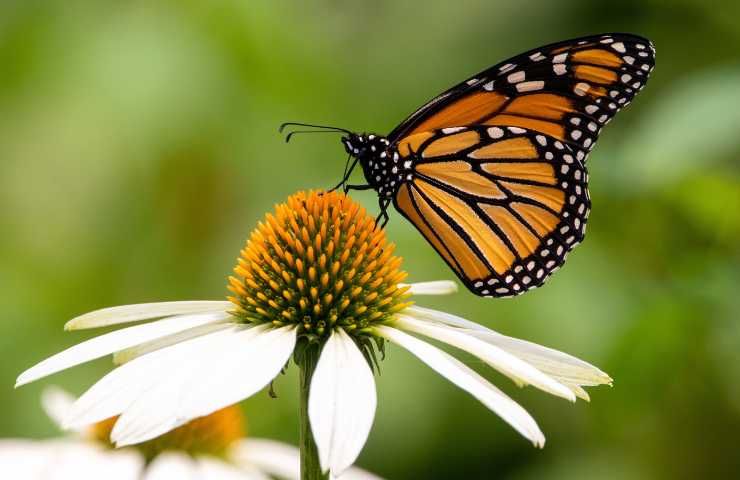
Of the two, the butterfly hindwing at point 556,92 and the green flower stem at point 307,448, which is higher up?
the butterfly hindwing at point 556,92

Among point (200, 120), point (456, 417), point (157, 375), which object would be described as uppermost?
point (200, 120)

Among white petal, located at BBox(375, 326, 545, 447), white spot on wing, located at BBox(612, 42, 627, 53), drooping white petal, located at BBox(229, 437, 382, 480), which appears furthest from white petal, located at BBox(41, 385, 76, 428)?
white spot on wing, located at BBox(612, 42, 627, 53)

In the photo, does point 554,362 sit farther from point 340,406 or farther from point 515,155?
point 515,155

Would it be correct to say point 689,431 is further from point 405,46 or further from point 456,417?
point 405,46

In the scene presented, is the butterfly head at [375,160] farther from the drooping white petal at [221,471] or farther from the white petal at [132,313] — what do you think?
the drooping white petal at [221,471]

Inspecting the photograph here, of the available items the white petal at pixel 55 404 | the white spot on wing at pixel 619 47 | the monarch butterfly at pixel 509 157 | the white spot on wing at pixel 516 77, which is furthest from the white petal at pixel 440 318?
the white petal at pixel 55 404

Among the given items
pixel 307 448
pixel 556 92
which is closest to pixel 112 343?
pixel 307 448

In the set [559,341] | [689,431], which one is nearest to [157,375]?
[559,341]
